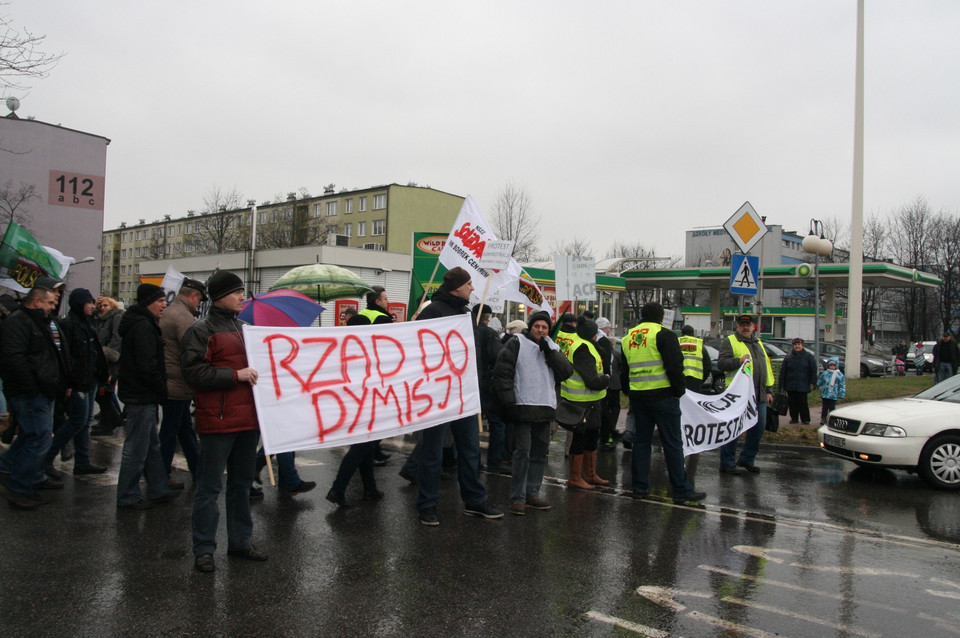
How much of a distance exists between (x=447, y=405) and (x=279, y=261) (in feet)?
109

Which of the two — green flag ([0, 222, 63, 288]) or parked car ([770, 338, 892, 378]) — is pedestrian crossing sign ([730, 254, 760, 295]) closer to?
green flag ([0, 222, 63, 288])

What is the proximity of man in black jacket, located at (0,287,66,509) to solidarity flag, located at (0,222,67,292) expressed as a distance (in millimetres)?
3777

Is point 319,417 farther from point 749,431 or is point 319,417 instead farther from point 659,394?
point 749,431

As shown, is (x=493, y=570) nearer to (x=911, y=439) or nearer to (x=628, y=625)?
(x=628, y=625)

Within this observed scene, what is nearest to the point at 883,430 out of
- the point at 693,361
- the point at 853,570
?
the point at 693,361

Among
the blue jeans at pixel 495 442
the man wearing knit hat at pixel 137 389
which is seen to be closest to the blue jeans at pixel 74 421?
the man wearing knit hat at pixel 137 389

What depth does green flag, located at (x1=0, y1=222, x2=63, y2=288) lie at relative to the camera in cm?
943

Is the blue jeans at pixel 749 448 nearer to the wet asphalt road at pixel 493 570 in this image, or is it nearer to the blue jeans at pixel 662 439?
the wet asphalt road at pixel 493 570

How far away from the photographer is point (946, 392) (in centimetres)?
938

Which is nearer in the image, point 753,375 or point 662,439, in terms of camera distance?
point 662,439

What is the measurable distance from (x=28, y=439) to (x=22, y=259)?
4409 mm

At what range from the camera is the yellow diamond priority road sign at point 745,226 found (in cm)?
1200

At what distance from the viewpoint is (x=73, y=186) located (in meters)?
33.2

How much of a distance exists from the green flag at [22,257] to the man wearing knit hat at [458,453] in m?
6.24
